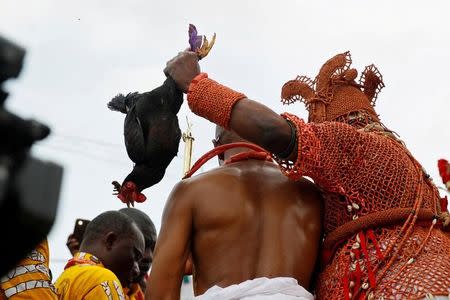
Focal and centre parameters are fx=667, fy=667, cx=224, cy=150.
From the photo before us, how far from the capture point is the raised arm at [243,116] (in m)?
2.25

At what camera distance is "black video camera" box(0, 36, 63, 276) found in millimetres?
776

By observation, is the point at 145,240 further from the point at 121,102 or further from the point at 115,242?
the point at 121,102

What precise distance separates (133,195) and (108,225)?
126 cm

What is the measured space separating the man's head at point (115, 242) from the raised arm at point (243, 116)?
170 cm

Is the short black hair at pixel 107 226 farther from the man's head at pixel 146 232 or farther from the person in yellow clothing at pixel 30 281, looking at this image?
the person in yellow clothing at pixel 30 281

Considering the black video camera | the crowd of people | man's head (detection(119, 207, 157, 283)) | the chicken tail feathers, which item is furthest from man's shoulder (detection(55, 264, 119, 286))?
the black video camera

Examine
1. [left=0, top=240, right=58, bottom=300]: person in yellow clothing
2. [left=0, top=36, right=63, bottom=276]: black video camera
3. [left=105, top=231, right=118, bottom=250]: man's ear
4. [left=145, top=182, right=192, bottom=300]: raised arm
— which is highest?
[left=0, top=36, right=63, bottom=276]: black video camera

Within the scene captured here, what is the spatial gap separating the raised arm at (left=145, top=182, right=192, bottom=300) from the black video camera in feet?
5.28

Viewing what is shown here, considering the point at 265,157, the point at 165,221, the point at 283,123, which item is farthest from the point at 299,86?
the point at 165,221

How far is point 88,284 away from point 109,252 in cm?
53

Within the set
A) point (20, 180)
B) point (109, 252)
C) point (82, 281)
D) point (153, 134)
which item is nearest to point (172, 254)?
point (153, 134)

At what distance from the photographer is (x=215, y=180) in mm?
2512

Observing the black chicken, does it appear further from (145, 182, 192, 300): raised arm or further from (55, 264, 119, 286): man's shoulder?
(55, 264, 119, 286): man's shoulder

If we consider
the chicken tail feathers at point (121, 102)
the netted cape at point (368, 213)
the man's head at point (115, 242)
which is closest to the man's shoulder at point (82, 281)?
the man's head at point (115, 242)
